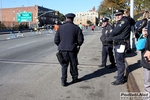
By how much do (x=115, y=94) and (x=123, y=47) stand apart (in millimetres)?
1316

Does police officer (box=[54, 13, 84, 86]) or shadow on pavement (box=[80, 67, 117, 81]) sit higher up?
police officer (box=[54, 13, 84, 86])

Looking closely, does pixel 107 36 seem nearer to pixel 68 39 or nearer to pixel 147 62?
pixel 68 39

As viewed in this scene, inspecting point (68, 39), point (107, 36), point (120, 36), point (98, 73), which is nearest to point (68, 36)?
point (68, 39)

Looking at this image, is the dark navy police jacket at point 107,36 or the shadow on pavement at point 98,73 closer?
the shadow on pavement at point 98,73

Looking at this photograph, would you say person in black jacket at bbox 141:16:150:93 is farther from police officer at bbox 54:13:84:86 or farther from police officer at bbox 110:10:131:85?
police officer at bbox 54:13:84:86

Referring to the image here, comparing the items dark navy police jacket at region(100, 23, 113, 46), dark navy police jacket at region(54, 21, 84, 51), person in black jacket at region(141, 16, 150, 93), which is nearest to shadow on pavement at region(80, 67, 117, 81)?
dark navy police jacket at region(100, 23, 113, 46)

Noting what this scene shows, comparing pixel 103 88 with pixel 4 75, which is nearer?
pixel 103 88

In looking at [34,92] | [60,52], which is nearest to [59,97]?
[34,92]

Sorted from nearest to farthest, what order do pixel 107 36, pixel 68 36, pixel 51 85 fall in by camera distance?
pixel 68 36 → pixel 51 85 → pixel 107 36

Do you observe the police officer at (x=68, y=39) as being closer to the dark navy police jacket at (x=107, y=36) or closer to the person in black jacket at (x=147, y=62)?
the dark navy police jacket at (x=107, y=36)

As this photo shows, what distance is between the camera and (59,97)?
503cm

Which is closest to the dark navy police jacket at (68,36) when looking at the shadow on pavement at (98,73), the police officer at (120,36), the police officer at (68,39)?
the police officer at (68,39)

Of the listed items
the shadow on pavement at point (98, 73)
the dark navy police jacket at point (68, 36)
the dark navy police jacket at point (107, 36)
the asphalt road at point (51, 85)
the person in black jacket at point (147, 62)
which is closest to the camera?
the person in black jacket at point (147, 62)

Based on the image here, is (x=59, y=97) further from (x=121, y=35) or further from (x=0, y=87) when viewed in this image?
(x=121, y=35)
